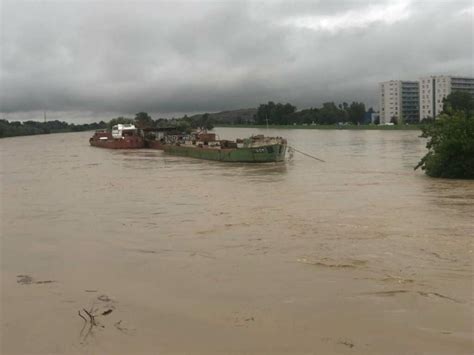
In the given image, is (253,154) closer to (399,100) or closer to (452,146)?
(452,146)

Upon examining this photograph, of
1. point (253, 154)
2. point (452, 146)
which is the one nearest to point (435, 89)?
point (253, 154)

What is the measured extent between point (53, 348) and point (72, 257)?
4261 mm

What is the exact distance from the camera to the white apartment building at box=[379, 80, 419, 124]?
165000 millimetres

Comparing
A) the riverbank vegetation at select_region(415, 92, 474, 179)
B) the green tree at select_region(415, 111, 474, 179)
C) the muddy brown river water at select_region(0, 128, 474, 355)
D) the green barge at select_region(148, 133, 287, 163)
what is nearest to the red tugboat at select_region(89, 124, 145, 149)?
the green barge at select_region(148, 133, 287, 163)

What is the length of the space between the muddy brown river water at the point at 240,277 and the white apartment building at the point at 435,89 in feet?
483

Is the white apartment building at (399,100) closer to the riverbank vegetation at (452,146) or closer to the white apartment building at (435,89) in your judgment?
the white apartment building at (435,89)

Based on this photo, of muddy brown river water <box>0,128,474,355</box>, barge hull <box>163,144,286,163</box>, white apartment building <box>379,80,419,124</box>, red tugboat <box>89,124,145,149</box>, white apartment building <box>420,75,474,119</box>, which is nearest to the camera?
muddy brown river water <box>0,128,474,355</box>

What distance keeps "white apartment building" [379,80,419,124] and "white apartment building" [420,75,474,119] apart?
28.0 ft

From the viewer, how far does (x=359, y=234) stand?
1073cm

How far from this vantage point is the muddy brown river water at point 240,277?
16.9 ft

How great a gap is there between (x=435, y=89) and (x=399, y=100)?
15001mm

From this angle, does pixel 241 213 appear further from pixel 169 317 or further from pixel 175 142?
pixel 175 142

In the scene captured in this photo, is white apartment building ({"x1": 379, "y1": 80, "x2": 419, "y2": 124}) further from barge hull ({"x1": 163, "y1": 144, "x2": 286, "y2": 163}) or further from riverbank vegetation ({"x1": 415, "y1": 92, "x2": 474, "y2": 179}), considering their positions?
riverbank vegetation ({"x1": 415, "y1": 92, "x2": 474, "y2": 179})

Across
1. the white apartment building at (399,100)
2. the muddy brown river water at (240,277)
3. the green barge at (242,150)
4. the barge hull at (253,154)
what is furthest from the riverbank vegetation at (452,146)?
the white apartment building at (399,100)
